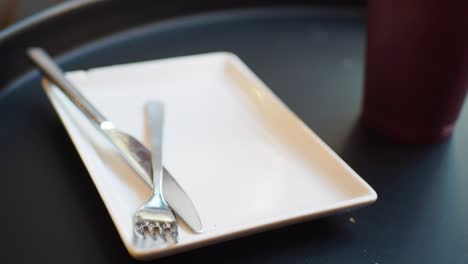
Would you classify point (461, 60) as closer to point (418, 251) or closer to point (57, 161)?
point (418, 251)

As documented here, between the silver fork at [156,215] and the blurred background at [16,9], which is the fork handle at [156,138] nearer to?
the silver fork at [156,215]

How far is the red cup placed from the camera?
0.41 m

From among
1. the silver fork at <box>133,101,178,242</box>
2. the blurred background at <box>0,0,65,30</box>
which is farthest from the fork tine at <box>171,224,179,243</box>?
the blurred background at <box>0,0,65,30</box>

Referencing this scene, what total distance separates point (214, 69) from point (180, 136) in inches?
4.0

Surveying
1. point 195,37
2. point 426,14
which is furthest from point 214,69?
point 426,14

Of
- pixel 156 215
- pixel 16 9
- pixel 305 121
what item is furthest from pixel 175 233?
pixel 16 9

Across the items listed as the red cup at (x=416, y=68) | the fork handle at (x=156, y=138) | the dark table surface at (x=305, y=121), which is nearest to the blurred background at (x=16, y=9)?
the dark table surface at (x=305, y=121)

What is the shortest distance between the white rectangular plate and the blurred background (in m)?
0.18

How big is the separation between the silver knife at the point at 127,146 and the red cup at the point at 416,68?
0.58 feet

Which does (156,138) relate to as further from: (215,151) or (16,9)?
(16,9)

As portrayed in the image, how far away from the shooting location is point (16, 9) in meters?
0.63

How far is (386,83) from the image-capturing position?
0.45 m

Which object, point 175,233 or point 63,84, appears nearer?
point 175,233

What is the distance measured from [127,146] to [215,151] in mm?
62
